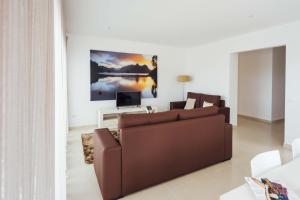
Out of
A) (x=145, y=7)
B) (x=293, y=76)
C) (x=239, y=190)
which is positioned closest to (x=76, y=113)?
(x=145, y=7)

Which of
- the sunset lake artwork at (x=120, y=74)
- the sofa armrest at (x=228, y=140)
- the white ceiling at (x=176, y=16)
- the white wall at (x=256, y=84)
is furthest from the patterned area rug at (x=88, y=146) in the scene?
the white wall at (x=256, y=84)

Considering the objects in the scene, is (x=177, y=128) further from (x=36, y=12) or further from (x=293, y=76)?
(x=293, y=76)

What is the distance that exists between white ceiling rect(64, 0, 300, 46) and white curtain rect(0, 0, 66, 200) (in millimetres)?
2452

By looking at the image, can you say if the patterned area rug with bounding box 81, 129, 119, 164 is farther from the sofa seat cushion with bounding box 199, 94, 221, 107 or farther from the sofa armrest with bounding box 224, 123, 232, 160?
the sofa seat cushion with bounding box 199, 94, 221, 107

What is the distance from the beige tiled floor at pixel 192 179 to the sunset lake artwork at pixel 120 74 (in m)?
2.02

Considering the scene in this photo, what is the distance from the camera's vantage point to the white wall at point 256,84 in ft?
19.0

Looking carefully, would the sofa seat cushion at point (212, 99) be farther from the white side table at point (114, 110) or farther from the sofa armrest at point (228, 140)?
the sofa armrest at point (228, 140)

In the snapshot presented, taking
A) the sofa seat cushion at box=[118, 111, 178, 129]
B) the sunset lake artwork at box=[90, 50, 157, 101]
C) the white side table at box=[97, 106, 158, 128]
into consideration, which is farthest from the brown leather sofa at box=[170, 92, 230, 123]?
the sofa seat cushion at box=[118, 111, 178, 129]

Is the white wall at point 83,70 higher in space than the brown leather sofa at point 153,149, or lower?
higher

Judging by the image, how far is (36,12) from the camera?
82 cm

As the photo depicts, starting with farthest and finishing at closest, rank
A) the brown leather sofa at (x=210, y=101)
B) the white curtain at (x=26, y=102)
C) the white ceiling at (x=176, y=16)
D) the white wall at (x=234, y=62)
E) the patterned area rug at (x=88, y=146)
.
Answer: the brown leather sofa at (x=210, y=101), the white wall at (x=234, y=62), the patterned area rug at (x=88, y=146), the white ceiling at (x=176, y=16), the white curtain at (x=26, y=102)

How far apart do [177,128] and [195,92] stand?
4.48m

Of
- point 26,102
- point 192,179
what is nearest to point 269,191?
point 26,102

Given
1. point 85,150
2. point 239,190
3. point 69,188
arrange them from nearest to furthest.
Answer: point 239,190, point 69,188, point 85,150
